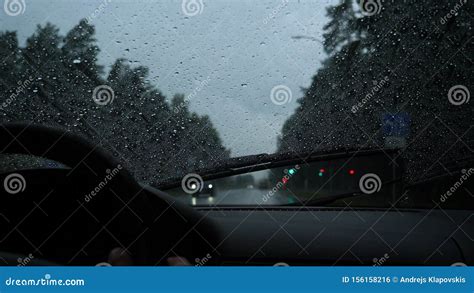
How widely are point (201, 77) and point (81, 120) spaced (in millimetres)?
452

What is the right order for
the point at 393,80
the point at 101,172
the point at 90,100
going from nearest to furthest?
the point at 101,172, the point at 90,100, the point at 393,80

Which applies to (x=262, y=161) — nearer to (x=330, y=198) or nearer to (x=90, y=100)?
(x=330, y=198)

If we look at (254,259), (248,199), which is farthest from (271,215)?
(254,259)

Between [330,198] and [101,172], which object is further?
[330,198]

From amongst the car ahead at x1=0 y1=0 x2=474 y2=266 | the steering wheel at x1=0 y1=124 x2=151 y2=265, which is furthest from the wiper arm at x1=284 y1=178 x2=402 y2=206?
the steering wheel at x1=0 y1=124 x2=151 y2=265

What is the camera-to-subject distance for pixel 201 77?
1.83 m

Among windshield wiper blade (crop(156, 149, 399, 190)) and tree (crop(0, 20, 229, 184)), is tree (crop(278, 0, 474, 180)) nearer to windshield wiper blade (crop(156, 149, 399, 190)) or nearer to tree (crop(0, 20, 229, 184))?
windshield wiper blade (crop(156, 149, 399, 190))

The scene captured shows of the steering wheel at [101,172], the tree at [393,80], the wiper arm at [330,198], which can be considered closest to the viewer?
the steering wheel at [101,172]

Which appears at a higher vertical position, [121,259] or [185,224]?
[185,224]

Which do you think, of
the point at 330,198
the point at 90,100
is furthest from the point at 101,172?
the point at 330,198

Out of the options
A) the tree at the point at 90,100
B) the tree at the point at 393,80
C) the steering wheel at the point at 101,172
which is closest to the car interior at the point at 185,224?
the steering wheel at the point at 101,172

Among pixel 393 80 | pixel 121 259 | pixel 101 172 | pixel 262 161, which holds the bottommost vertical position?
pixel 121 259

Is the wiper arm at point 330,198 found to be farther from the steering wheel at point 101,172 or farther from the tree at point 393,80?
the steering wheel at point 101,172

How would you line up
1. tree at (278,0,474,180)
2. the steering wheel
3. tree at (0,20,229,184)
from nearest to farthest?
the steering wheel → tree at (0,20,229,184) → tree at (278,0,474,180)
